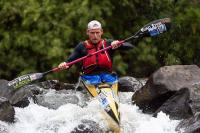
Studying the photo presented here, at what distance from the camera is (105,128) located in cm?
669

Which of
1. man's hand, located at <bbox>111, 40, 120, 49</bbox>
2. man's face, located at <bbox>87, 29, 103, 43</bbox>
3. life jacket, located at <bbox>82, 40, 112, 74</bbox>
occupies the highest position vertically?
man's face, located at <bbox>87, 29, 103, 43</bbox>

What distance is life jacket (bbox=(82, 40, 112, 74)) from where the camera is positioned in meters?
7.32

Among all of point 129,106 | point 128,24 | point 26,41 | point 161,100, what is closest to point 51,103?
point 129,106

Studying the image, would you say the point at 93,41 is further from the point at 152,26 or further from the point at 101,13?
the point at 101,13

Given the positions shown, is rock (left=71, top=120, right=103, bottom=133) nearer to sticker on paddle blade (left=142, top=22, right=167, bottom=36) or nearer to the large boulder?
the large boulder

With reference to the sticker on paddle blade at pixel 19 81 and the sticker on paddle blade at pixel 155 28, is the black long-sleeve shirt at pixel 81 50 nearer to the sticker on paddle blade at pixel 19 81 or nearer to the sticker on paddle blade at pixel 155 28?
the sticker on paddle blade at pixel 155 28

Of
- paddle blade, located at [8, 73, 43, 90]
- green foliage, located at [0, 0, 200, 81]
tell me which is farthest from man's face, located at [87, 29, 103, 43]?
green foliage, located at [0, 0, 200, 81]

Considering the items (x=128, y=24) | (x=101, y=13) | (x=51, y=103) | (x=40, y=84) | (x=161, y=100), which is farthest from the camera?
(x=128, y=24)

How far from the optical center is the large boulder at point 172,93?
7.00 m

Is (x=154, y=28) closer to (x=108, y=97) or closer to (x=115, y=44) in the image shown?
(x=115, y=44)

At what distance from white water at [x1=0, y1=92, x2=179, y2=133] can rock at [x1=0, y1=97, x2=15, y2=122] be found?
100 millimetres

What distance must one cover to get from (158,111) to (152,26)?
4.37 feet

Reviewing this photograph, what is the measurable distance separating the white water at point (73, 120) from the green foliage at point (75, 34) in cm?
355

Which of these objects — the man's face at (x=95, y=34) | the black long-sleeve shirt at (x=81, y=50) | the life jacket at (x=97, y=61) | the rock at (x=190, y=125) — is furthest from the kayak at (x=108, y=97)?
the rock at (x=190, y=125)
